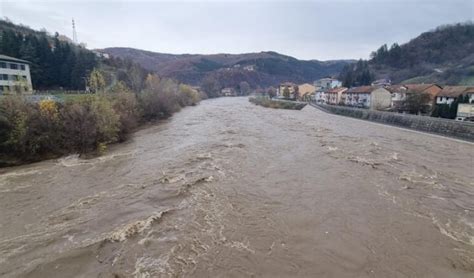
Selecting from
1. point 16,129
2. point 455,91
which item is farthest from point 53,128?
point 455,91

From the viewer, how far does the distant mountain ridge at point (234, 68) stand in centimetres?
13375

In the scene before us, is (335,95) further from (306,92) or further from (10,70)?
(10,70)

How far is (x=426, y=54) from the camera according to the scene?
3551 inches

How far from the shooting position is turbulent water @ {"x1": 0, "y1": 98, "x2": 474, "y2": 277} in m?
6.06

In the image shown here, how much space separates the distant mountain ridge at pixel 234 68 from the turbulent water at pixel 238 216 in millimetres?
115999

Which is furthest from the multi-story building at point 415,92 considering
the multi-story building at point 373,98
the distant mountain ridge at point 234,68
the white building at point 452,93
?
the distant mountain ridge at point 234,68

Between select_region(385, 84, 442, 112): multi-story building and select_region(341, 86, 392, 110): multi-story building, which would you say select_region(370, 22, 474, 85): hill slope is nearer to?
select_region(341, 86, 392, 110): multi-story building

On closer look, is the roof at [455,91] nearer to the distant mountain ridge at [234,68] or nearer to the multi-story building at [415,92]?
the multi-story building at [415,92]

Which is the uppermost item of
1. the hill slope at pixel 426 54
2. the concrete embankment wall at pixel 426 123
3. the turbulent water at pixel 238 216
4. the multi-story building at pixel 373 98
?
the hill slope at pixel 426 54

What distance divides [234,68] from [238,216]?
Result: 14848cm

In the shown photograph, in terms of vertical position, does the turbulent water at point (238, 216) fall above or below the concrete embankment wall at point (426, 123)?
below

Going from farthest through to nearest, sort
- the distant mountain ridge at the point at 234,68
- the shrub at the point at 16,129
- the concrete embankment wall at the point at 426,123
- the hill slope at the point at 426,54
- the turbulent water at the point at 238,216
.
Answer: the distant mountain ridge at the point at 234,68 → the hill slope at the point at 426,54 → the concrete embankment wall at the point at 426,123 → the shrub at the point at 16,129 → the turbulent water at the point at 238,216

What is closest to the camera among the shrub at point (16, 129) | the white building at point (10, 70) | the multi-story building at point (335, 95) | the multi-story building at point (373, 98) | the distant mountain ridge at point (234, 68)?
the shrub at point (16, 129)

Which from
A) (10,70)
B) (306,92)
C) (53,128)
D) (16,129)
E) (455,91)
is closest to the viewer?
(16,129)
